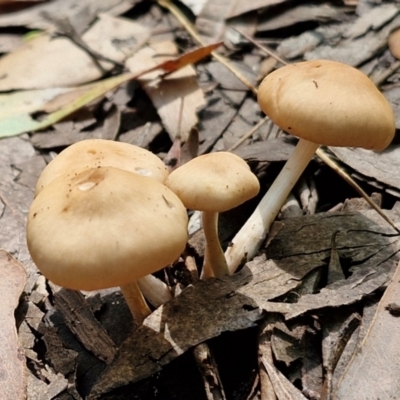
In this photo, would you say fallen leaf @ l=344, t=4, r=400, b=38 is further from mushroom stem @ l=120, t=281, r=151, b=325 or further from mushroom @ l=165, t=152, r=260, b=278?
mushroom stem @ l=120, t=281, r=151, b=325

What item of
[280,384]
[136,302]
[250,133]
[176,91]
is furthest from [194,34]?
[280,384]

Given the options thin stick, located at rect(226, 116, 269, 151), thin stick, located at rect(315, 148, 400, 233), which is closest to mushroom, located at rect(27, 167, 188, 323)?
thin stick, located at rect(315, 148, 400, 233)

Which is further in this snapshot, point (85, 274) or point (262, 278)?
point (262, 278)

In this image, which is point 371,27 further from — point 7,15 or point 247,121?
point 7,15

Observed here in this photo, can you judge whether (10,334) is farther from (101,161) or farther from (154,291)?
(101,161)

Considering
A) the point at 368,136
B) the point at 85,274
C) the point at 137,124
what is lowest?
the point at 137,124

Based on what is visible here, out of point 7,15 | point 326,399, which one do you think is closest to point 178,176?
point 326,399
